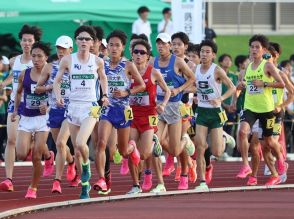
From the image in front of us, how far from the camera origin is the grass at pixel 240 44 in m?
47.7

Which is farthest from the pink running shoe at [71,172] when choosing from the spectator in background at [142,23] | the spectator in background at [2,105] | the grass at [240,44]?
the grass at [240,44]

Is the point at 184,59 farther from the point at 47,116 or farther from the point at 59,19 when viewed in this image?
the point at 59,19

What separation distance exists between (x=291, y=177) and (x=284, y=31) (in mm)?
27459

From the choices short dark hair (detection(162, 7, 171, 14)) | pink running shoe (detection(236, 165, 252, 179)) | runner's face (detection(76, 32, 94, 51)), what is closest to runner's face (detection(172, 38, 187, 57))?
pink running shoe (detection(236, 165, 252, 179))

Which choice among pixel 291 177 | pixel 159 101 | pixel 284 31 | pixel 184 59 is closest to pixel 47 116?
pixel 159 101

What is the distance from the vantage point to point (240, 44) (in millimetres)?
48625

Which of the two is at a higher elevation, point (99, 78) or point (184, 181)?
point (99, 78)

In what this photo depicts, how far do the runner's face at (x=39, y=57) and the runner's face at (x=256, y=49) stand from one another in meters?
3.48

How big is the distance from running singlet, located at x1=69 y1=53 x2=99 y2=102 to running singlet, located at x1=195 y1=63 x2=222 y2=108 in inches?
126

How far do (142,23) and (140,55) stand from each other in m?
10.7

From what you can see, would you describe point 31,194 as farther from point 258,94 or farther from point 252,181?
point 258,94

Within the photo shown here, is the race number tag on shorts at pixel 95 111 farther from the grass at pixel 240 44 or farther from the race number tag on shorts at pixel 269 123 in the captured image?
the grass at pixel 240 44

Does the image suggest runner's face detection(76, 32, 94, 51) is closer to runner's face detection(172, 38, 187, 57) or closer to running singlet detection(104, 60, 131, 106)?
running singlet detection(104, 60, 131, 106)

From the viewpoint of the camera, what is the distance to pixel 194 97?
2356 cm
